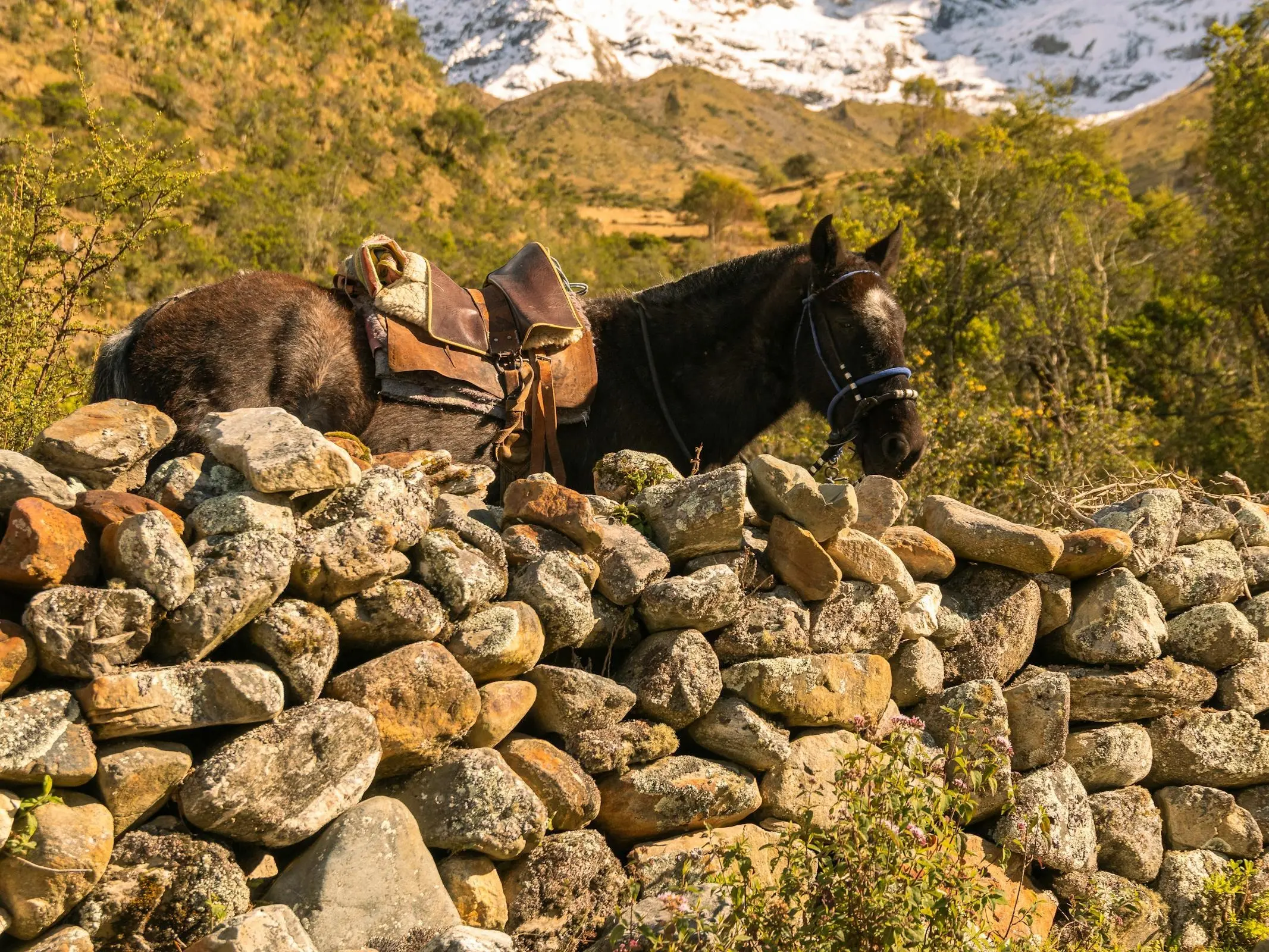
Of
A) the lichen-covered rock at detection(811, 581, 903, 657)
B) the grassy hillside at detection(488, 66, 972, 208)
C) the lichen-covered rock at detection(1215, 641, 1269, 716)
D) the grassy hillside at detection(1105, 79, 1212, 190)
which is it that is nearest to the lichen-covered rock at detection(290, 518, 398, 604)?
the lichen-covered rock at detection(811, 581, 903, 657)

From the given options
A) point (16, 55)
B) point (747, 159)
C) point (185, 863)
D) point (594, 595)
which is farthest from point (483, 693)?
point (747, 159)

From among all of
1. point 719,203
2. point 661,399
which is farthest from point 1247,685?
point 719,203

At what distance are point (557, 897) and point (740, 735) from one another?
2.64 ft

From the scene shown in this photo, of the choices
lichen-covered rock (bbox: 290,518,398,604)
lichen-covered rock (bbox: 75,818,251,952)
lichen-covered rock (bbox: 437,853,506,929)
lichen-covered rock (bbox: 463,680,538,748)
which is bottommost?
lichen-covered rock (bbox: 437,853,506,929)

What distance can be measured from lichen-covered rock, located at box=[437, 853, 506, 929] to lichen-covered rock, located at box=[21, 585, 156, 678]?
1.05 m

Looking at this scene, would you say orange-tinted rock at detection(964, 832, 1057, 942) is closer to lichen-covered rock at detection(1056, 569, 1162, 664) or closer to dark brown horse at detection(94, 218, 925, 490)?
lichen-covered rock at detection(1056, 569, 1162, 664)

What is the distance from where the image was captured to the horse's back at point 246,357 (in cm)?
397

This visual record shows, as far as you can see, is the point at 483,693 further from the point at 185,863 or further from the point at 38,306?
the point at 38,306

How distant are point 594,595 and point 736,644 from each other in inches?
21.3

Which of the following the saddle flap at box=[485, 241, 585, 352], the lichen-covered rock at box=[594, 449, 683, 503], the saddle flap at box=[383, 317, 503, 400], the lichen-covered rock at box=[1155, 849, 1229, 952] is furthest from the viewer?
the saddle flap at box=[485, 241, 585, 352]

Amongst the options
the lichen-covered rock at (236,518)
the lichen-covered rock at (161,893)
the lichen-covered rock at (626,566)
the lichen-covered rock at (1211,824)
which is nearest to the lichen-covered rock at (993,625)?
the lichen-covered rock at (1211,824)

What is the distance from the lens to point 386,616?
101 inches

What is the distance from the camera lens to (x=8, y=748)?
76.9 inches

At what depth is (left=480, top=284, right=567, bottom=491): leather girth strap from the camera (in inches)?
178
